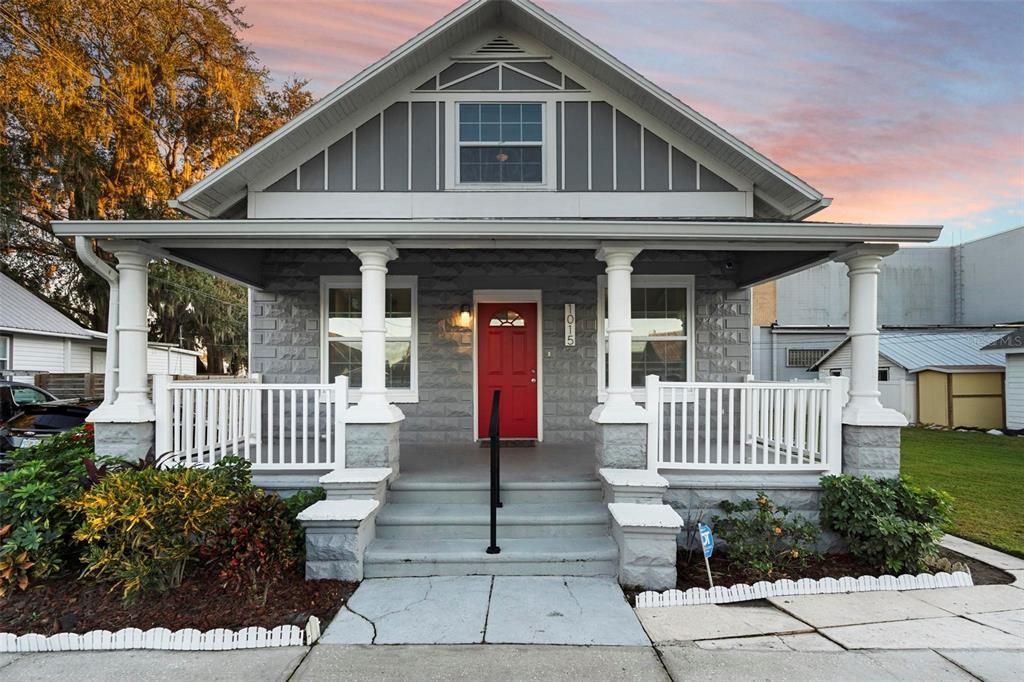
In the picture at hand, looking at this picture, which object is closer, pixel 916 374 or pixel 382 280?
pixel 382 280

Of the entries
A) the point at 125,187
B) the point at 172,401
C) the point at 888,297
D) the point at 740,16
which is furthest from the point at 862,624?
the point at 888,297

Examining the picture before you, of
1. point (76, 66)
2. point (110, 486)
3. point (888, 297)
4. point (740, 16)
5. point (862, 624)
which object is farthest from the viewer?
point (888, 297)

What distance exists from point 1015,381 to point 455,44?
48.3 feet

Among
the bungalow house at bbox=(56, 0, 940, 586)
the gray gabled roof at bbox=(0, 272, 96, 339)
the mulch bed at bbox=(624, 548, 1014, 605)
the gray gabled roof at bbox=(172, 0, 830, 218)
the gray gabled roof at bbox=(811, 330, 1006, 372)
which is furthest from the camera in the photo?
the gray gabled roof at bbox=(811, 330, 1006, 372)

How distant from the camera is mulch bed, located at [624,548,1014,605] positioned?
157 inches

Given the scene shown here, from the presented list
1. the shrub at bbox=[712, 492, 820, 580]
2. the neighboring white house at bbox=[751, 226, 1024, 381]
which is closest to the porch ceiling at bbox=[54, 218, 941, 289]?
the shrub at bbox=[712, 492, 820, 580]

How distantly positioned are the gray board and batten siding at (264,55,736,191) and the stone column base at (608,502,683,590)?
3.90m

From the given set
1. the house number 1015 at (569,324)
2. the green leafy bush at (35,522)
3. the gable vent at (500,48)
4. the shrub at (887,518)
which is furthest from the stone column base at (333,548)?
the gable vent at (500,48)

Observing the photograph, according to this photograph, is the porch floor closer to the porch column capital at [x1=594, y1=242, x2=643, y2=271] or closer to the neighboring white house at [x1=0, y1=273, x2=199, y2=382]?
the porch column capital at [x1=594, y1=242, x2=643, y2=271]

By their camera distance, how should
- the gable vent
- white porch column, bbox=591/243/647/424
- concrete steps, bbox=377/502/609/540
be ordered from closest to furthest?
concrete steps, bbox=377/502/609/540
white porch column, bbox=591/243/647/424
the gable vent

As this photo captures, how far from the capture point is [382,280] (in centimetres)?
483

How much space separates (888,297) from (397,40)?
23914 mm

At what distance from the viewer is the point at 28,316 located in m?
13.6

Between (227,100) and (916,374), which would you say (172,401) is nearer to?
(227,100)
